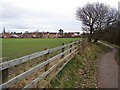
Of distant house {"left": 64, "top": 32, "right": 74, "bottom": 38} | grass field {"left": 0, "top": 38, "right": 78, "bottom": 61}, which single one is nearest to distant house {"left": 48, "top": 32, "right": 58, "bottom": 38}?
distant house {"left": 64, "top": 32, "right": 74, "bottom": 38}

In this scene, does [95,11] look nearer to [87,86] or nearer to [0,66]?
[87,86]

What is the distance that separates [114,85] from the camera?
35.4 ft

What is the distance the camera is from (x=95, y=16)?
6569cm

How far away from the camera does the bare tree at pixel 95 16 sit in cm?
6550

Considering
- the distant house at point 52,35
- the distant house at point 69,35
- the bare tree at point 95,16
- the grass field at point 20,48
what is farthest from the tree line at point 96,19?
the distant house at point 52,35

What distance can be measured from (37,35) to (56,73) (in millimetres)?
131005

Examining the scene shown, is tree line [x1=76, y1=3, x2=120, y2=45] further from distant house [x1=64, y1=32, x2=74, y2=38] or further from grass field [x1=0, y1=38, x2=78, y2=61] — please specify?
distant house [x1=64, y1=32, x2=74, y2=38]

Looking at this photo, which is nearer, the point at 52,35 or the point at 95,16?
the point at 95,16

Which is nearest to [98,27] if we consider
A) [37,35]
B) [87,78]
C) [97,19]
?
[97,19]

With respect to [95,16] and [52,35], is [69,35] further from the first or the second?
[95,16]

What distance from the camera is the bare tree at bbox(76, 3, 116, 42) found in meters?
65.5

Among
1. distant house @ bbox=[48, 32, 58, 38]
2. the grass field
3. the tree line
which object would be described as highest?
the tree line

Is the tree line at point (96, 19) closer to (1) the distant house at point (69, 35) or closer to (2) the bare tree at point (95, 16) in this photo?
(2) the bare tree at point (95, 16)

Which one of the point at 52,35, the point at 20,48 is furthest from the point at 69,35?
the point at 20,48
